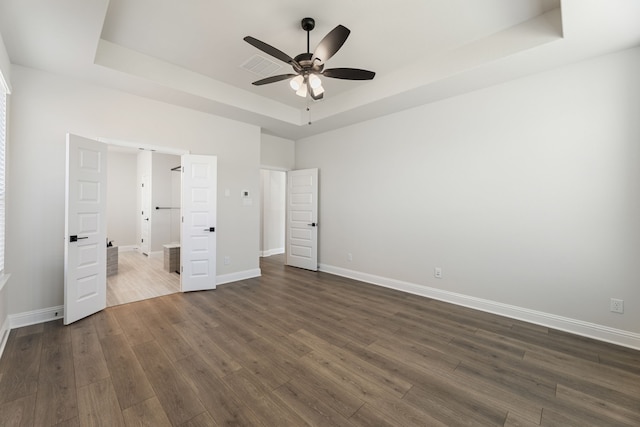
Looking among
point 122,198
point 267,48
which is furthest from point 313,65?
point 122,198

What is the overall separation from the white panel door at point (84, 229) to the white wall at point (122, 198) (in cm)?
504

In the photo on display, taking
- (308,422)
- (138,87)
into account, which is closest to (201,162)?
(138,87)

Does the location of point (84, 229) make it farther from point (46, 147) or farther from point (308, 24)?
point (308, 24)

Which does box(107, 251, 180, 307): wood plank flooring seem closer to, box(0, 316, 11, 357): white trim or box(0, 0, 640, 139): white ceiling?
box(0, 316, 11, 357): white trim

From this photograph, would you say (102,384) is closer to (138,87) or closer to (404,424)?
(404,424)

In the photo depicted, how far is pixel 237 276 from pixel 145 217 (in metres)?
4.14

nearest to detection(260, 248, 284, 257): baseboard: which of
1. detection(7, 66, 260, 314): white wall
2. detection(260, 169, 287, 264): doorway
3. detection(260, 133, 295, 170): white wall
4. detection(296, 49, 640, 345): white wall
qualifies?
detection(260, 169, 287, 264): doorway

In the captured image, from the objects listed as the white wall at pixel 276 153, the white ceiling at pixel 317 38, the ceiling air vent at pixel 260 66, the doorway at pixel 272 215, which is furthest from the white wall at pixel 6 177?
the doorway at pixel 272 215

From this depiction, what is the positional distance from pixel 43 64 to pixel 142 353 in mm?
3305

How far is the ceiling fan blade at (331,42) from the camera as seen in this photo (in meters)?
2.16

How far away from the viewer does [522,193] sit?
328 centimetres

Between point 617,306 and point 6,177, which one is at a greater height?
point 6,177

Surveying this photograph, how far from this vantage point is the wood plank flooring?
157 inches

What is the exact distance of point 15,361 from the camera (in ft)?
7.61
